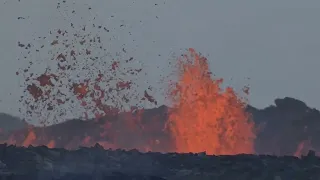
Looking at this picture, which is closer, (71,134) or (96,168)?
(96,168)

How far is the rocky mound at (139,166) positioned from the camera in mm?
43156

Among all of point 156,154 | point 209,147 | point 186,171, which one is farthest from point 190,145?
point 186,171

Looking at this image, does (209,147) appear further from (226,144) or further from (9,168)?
(9,168)

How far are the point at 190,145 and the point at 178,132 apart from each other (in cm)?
751

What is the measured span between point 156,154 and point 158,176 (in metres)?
8.67

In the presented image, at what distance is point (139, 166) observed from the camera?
47375 millimetres

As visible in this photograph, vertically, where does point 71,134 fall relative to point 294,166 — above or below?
above

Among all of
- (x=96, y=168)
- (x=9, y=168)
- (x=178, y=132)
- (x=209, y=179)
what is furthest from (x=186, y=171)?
(x=178, y=132)

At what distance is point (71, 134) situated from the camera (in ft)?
547

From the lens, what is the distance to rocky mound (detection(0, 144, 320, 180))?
43.2 meters

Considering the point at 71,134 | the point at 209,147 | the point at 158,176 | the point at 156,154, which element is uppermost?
the point at 71,134

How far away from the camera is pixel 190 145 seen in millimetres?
89938

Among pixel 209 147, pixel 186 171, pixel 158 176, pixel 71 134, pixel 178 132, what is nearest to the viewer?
pixel 158 176

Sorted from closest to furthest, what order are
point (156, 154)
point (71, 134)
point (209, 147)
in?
point (156, 154)
point (209, 147)
point (71, 134)
